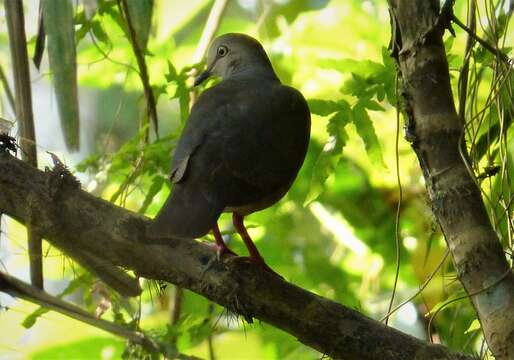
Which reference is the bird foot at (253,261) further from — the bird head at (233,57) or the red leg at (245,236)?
the bird head at (233,57)

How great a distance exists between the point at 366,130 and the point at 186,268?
1.03 metres

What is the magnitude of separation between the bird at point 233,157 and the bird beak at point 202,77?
604mm

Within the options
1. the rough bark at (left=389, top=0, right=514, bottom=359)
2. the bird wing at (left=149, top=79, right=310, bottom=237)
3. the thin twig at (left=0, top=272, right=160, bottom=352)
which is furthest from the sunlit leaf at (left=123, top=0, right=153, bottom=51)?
the rough bark at (left=389, top=0, right=514, bottom=359)

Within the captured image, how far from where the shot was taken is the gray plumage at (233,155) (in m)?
2.95

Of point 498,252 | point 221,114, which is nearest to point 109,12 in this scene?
point 221,114

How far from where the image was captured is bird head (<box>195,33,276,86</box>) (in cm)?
416

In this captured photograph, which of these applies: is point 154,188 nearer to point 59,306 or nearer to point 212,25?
point 59,306

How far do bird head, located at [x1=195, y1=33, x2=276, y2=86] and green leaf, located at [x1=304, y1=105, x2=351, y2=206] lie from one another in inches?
30.2

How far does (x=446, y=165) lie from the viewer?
2432 millimetres

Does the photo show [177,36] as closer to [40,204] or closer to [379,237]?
[379,237]

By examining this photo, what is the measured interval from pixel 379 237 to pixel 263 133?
2.17 meters

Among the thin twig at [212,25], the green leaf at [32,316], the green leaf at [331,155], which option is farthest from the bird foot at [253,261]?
the thin twig at [212,25]

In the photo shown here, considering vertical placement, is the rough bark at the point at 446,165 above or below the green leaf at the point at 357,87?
below

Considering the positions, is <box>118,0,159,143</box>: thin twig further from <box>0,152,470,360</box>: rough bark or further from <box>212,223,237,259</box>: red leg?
<box>0,152,470,360</box>: rough bark
